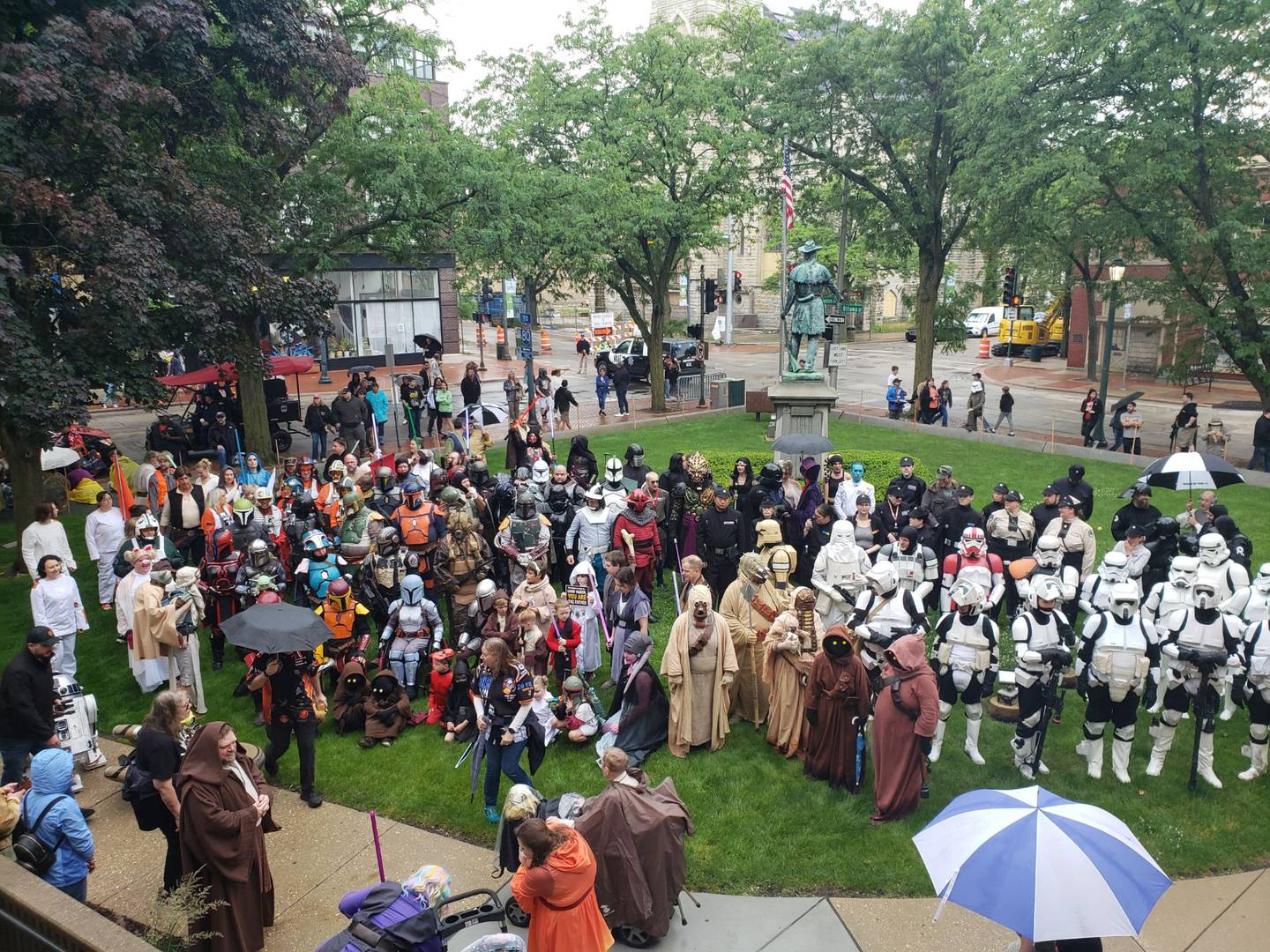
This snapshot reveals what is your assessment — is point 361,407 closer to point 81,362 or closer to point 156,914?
point 81,362

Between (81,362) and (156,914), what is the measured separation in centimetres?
868

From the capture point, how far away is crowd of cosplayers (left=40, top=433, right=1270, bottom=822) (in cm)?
816

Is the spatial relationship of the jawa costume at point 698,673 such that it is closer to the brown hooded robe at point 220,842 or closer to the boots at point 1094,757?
the boots at point 1094,757

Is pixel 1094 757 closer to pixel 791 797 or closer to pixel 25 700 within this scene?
pixel 791 797

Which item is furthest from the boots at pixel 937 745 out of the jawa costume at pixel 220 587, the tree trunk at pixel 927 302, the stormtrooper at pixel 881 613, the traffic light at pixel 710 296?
the traffic light at pixel 710 296

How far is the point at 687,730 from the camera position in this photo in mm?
8992

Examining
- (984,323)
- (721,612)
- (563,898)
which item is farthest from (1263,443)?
(984,323)

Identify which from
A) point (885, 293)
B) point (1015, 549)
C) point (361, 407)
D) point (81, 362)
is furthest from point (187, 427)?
point (885, 293)

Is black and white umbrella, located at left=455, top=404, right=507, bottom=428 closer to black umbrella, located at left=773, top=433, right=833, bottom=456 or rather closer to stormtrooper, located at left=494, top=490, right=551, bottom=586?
black umbrella, located at left=773, top=433, right=833, bottom=456

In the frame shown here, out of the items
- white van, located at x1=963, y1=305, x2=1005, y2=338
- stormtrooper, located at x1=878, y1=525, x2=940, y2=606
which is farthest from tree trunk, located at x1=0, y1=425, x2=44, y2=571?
white van, located at x1=963, y1=305, x2=1005, y2=338

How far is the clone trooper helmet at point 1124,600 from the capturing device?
807 centimetres

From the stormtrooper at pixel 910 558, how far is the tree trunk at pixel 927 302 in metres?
16.7

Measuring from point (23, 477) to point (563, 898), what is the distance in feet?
41.5

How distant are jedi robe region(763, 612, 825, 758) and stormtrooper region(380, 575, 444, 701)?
3.58 m
